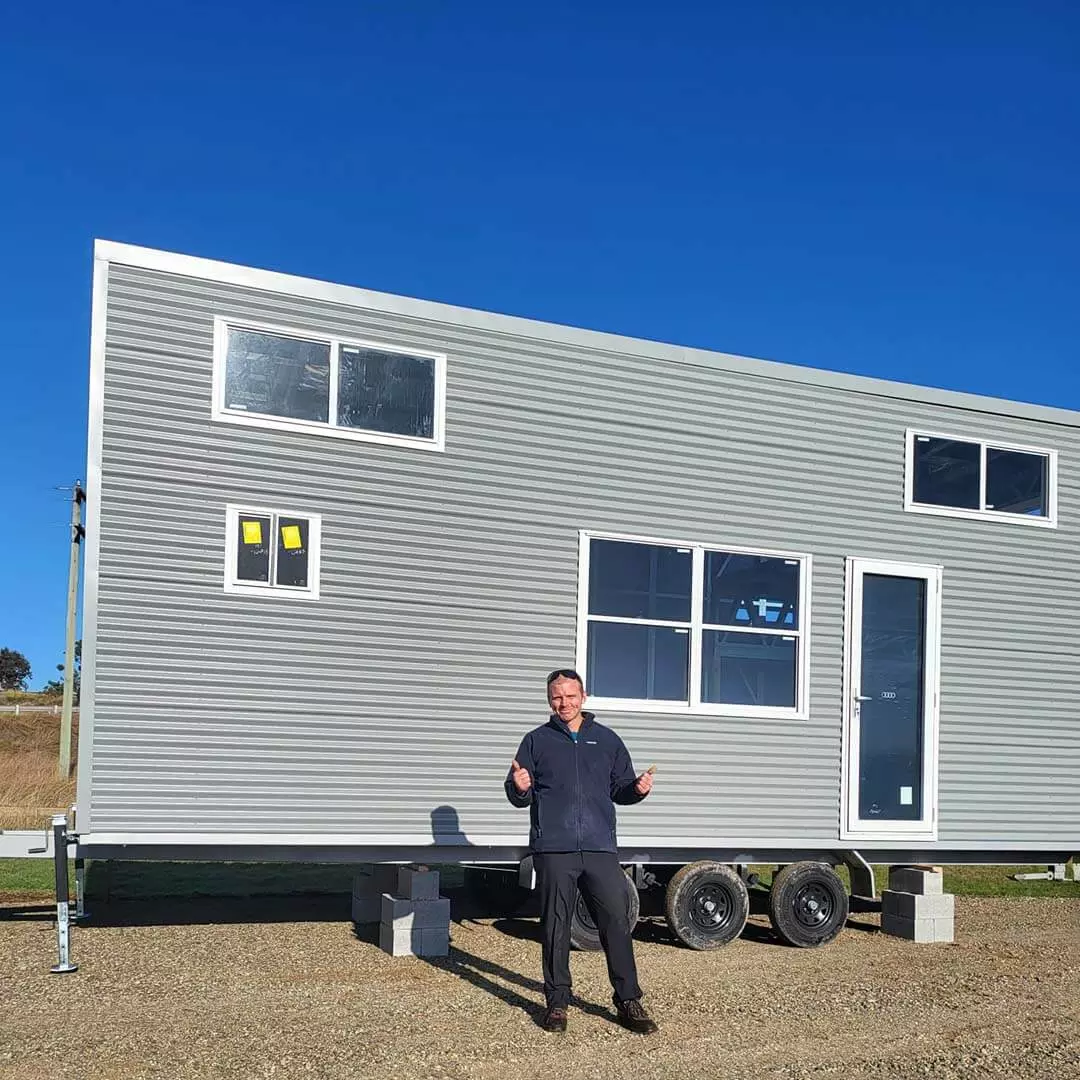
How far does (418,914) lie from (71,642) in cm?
1313

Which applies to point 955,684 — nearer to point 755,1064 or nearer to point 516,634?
point 516,634

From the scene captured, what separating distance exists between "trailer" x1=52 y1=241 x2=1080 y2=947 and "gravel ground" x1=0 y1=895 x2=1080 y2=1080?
71cm

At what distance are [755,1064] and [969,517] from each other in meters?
5.16

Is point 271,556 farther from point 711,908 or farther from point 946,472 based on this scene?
point 946,472

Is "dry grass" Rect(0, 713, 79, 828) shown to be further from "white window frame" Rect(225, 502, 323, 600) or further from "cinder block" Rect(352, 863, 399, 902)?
"white window frame" Rect(225, 502, 323, 600)

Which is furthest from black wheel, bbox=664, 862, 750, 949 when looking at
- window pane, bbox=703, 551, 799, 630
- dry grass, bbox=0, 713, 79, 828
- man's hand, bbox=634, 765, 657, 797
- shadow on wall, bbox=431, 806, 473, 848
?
dry grass, bbox=0, 713, 79, 828

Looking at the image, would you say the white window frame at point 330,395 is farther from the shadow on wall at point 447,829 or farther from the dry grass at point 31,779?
the dry grass at point 31,779

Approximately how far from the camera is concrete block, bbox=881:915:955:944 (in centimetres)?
921

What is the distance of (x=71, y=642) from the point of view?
1958cm

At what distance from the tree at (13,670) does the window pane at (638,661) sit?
5600 cm

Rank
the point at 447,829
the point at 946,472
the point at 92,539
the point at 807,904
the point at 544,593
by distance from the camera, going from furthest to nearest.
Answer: the point at 946,472
the point at 807,904
the point at 544,593
the point at 447,829
the point at 92,539

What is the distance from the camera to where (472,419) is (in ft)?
27.7

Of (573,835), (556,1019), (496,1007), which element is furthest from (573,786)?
(496,1007)

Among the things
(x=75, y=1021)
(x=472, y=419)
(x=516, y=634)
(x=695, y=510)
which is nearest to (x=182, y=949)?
(x=75, y=1021)
